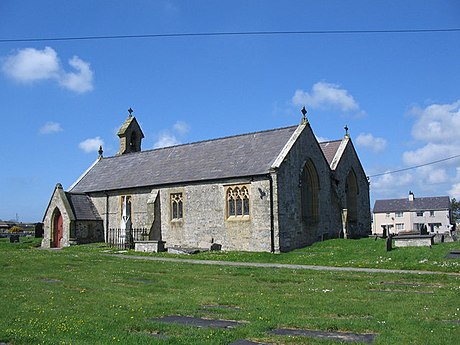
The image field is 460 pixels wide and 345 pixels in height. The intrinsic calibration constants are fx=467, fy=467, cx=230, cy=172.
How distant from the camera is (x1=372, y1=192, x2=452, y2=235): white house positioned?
3351 inches

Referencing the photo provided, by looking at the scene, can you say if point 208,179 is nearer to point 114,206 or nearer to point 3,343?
point 114,206

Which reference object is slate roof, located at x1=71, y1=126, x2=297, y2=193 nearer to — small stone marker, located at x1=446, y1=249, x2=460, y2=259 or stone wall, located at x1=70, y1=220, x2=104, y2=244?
stone wall, located at x1=70, y1=220, x2=104, y2=244

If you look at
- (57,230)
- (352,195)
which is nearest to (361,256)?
(352,195)

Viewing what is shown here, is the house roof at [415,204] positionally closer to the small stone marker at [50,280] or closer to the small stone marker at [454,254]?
the small stone marker at [454,254]

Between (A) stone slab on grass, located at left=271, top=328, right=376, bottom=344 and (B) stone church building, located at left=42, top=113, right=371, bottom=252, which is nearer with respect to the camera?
(A) stone slab on grass, located at left=271, top=328, right=376, bottom=344

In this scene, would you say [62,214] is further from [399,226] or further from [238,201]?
[399,226]

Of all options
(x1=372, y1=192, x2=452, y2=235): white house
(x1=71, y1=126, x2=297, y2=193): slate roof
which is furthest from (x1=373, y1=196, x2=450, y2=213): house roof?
(x1=71, y1=126, x2=297, y2=193): slate roof

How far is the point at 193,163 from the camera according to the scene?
35594mm

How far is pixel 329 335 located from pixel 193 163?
1094 inches

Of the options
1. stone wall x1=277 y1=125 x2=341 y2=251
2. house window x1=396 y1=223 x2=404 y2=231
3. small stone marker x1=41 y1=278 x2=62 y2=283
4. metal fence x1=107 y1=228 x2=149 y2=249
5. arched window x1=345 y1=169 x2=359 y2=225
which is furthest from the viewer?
house window x1=396 y1=223 x2=404 y2=231

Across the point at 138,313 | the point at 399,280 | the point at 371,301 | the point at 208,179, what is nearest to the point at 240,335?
the point at 138,313

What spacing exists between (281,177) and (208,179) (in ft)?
17.4

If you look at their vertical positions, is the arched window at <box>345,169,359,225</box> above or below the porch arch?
above

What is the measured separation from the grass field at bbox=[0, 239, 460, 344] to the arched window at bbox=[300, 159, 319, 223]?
10.5 metres
